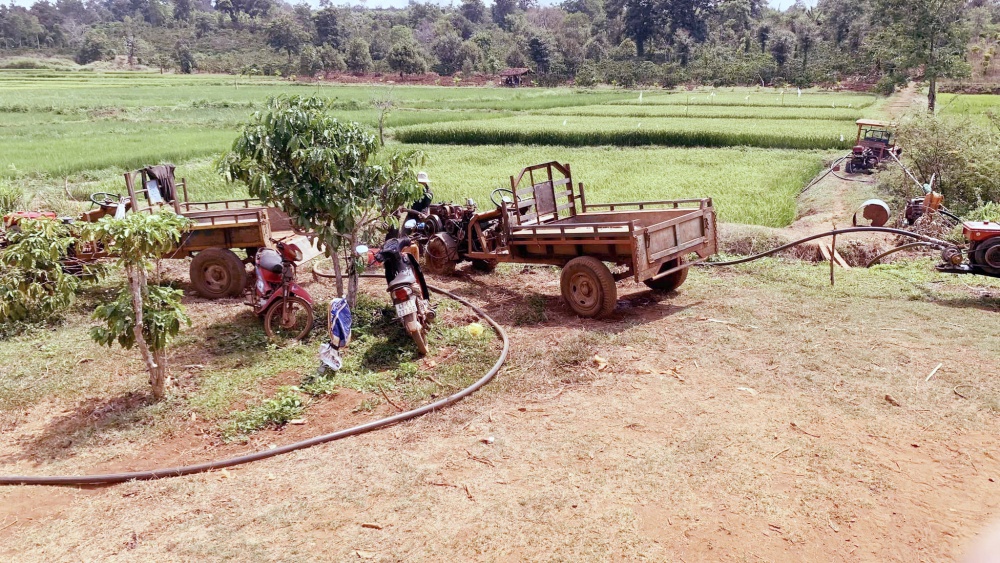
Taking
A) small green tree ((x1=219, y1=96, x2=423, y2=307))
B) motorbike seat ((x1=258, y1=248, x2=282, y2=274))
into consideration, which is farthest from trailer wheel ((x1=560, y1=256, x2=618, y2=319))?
motorbike seat ((x1=258, y1=248, x2=282, y2=274))

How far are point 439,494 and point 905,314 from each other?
6145mm

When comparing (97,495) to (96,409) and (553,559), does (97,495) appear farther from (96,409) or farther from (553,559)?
(553,559)

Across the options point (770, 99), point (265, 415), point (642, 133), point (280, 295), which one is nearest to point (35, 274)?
point (280, 295)

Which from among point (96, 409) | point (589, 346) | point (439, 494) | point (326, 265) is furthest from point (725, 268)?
point (96, 409)

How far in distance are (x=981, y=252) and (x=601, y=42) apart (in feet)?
210

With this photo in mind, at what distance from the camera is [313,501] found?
4.62 meters

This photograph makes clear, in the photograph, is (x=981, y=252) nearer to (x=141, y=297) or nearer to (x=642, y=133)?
(x=141, y=297)

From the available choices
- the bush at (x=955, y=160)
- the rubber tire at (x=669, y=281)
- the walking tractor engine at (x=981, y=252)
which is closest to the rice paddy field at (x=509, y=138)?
the bush at (x=955, y=160)

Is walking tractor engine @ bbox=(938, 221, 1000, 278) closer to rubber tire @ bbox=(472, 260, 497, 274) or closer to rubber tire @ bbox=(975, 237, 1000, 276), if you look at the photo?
rubber tire @ bbox=(975, 237, 1000, 276)

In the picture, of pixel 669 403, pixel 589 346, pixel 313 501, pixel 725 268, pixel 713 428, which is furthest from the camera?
pixel 725 268

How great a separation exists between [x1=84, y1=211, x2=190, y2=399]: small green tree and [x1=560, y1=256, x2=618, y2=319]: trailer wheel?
4.25 metres

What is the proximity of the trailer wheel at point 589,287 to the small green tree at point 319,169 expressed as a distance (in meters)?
2.02

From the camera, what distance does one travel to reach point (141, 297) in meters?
5.89

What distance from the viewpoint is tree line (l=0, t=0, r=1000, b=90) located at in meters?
27.3
